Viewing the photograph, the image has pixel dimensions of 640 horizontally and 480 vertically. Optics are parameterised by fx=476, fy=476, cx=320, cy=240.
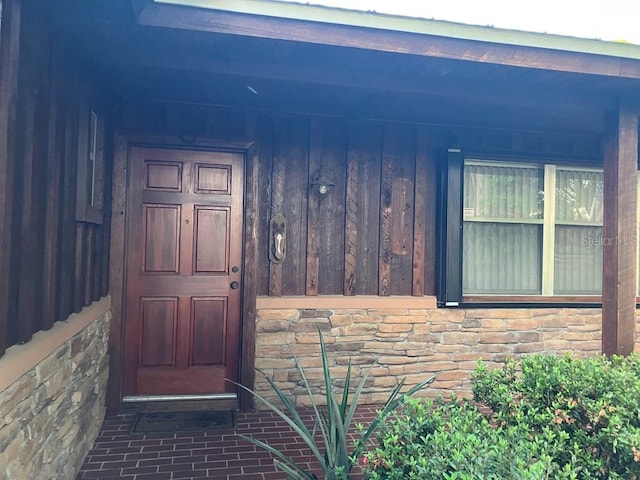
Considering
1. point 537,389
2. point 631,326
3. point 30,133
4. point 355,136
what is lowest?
point 537,389

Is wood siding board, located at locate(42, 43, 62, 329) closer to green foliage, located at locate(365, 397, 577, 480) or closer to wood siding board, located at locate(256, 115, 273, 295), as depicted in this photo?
green foliage, located at locate(365, 397, 577, 480)

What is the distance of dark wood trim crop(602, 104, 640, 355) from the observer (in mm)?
2768

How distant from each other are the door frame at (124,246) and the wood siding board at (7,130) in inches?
73.1

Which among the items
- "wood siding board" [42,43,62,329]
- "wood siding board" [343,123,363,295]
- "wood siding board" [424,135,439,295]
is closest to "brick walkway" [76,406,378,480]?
"wood siding board" [42,43,62,329]

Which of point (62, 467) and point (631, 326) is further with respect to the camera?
point (631, 326)

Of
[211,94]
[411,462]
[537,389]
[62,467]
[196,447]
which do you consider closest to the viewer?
[411,462]

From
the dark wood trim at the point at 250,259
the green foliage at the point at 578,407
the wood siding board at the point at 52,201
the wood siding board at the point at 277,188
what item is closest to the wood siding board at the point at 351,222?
the wood siding board at the point at 277,188

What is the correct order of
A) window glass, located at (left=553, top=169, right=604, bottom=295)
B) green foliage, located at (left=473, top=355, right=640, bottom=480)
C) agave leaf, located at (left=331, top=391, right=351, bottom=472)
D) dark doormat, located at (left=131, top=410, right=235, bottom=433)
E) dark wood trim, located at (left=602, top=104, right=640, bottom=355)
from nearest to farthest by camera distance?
green foliage, located at (left=473, top=355, right=640, bottom=480)
agave leaf, located at (left=331, top=391, right=351, bottom=472)
dark wood trim, located at (left=602, top=104, right=640, bottom=355)
dark doormat, located at (left=131, top=410, right=235, bottom=433)
window glass, located at (left=553, top=169, right=604, bottom=295)

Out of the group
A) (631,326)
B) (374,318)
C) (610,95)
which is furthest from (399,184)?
(631,326)

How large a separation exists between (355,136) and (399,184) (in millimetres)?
544

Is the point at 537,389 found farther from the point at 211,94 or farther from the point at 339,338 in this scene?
the point at 211,94

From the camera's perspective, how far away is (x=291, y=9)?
2240 millimetres

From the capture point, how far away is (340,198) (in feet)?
12.8

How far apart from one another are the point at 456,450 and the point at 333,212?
98.4 inches
